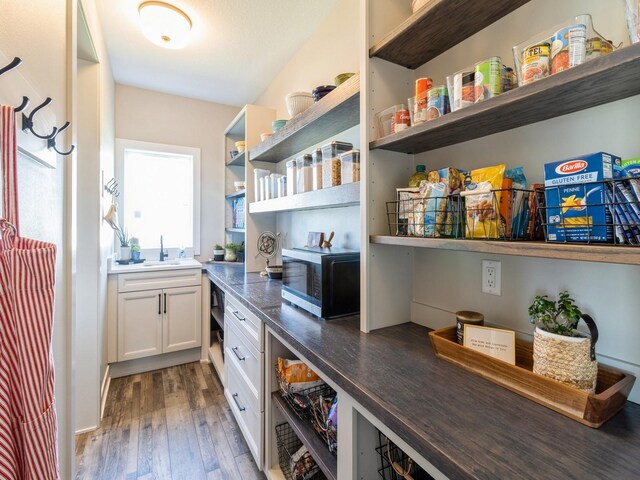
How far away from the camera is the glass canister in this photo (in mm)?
1757

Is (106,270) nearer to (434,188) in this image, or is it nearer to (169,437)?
(169,437)

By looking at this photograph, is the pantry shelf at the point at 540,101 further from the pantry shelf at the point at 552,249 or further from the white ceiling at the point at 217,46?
the white ceiling at the point at 217,46

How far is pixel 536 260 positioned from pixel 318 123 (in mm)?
1317

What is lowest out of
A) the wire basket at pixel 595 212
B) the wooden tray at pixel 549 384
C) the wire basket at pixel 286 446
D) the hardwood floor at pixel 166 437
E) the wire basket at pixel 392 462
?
the hardwood floor at pixel 166 437

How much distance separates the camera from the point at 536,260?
974 mm

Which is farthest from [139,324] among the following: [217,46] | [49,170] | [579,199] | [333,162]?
[579,199]

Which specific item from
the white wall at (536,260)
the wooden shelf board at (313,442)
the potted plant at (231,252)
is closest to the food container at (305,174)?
the white wall at (536,260)

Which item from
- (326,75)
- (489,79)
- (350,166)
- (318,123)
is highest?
(326,75)

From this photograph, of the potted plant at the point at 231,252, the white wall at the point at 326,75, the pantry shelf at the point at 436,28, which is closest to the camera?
the pantry shelf at the point at 436,28

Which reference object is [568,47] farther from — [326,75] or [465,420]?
[326,75]

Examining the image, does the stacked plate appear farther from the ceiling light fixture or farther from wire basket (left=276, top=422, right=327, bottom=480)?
wire basket (left=276, top=422, right=327, bottom=480)

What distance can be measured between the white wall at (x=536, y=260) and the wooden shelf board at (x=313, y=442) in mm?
646

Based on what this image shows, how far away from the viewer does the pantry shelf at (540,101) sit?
636 mm

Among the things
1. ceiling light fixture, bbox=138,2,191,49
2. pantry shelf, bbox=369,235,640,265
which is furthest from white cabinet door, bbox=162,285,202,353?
pantry shelf, bbox=369,235,640,265
